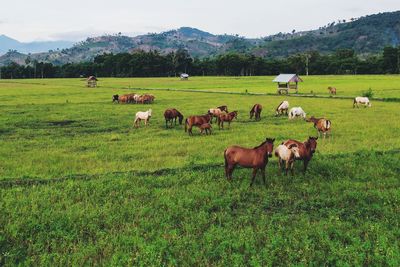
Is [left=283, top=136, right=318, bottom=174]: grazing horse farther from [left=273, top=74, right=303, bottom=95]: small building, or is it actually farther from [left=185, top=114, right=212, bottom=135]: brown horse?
[left=273, top=74, right=303, bottom=95]: small building

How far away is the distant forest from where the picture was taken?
121 m

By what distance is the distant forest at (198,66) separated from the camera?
12075 centimetres

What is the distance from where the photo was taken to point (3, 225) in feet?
30.6

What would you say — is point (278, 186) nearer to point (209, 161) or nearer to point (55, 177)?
point (209, 161)

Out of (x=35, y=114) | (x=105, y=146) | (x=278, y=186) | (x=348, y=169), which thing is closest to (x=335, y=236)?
(x=278, y=186)

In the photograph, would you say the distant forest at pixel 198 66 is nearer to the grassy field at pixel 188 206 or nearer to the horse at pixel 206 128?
the horse at pixel 206 128

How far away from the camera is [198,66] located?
439 feet

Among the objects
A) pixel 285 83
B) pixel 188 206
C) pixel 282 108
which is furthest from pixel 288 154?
pixel 285 83

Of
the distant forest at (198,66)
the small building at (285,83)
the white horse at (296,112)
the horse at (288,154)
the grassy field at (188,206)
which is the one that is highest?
the distant forest at (198,66)

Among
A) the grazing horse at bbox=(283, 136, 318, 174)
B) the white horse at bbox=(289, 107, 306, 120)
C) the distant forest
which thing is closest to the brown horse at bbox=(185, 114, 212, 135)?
the white horse at bbox=(289, 107, 306, 120)

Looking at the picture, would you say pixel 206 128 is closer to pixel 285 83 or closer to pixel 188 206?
pixel 188 206

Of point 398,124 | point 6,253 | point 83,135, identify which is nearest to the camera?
point 6,253

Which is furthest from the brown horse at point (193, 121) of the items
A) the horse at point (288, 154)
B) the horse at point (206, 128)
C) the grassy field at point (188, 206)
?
the horse at point (288, 154)

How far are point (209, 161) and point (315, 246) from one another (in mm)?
6910
